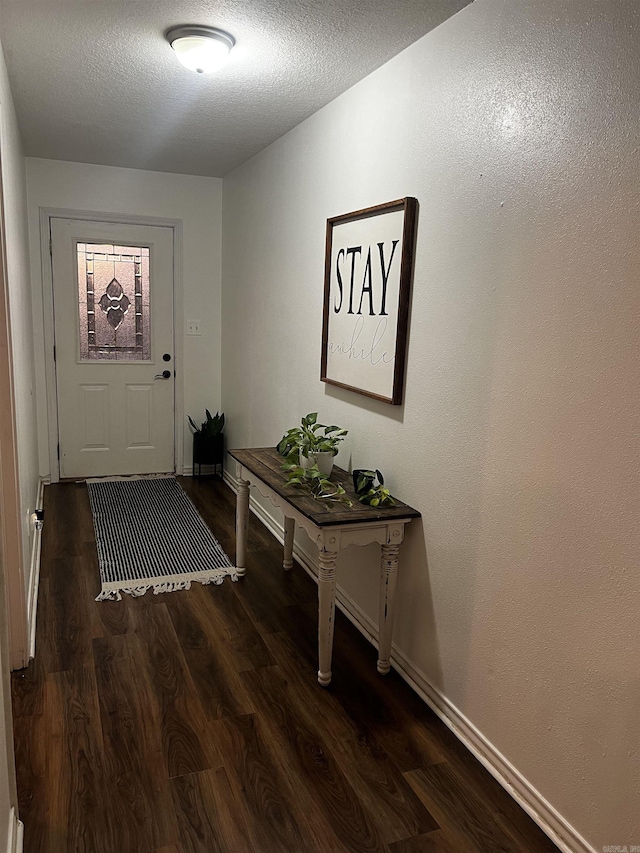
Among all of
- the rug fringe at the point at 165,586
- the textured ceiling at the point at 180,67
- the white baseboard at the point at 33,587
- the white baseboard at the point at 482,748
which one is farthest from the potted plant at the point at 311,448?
the textured ceiling at the point at 180,67

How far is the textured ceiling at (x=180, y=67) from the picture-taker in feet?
6.79

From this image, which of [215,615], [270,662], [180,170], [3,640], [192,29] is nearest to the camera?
[3,640]

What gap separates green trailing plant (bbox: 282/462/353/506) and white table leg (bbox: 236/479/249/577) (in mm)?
523

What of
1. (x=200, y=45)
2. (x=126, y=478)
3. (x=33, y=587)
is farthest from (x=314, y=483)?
(x=126, y=478)

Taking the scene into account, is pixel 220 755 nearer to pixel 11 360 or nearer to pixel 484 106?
pixel 11 360

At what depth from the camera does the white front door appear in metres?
4.59

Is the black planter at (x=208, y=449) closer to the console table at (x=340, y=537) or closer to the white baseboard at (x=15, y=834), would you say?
the console table at (x=340, y=537)

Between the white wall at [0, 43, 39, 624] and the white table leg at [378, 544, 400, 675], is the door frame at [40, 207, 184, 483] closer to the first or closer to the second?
the white wall at [0, 43, 39, 624]

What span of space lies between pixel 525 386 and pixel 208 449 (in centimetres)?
353

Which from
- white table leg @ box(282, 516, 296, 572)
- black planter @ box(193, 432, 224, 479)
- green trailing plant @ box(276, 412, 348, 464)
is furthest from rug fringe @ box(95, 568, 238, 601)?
black planter @ box(193, 432, 224, 479)

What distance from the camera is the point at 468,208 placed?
200 cm

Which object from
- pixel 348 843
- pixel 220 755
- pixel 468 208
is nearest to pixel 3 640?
pixel 220 755

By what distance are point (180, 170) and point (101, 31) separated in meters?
2.33

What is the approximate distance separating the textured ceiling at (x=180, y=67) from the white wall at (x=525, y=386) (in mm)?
215
